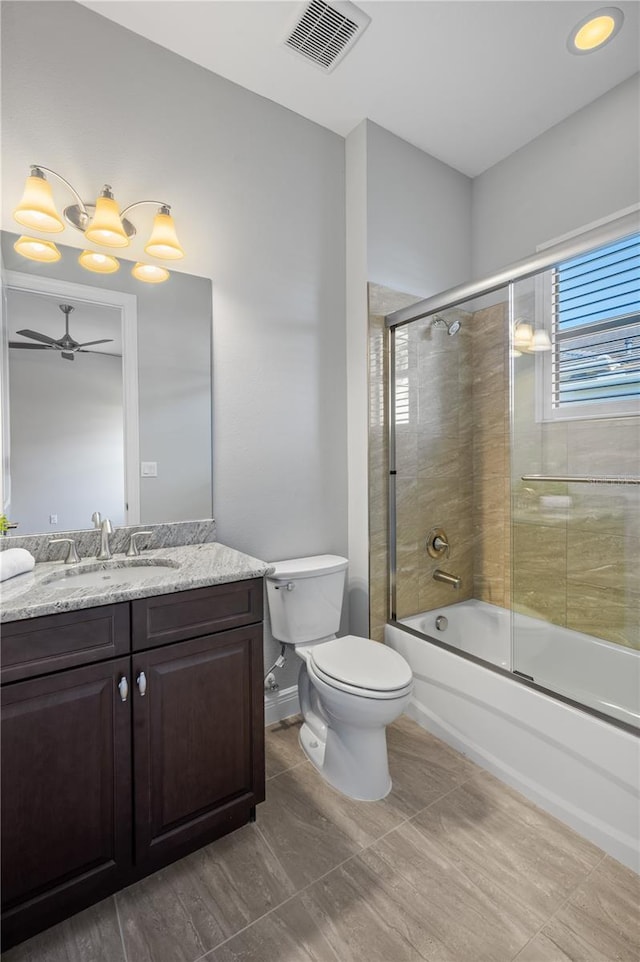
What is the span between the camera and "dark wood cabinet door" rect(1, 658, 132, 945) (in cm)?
112

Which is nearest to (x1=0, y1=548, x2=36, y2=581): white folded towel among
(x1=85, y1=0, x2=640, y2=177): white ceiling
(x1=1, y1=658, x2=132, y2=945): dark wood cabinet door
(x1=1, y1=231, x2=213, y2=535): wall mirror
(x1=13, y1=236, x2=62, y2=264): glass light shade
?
(x1=1, y1=231, x2=213, y2=535): wall mirror

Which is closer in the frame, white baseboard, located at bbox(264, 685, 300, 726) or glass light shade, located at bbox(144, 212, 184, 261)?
glass light shade, located at bbox(144, 212, 184, 261)

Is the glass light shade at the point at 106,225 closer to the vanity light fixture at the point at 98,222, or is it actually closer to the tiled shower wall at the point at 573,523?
the vanity light fixture at the point at 98,222

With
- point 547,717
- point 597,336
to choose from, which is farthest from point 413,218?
point 547,717

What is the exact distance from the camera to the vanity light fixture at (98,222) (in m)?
1.51

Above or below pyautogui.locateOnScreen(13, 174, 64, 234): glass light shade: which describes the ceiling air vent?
above

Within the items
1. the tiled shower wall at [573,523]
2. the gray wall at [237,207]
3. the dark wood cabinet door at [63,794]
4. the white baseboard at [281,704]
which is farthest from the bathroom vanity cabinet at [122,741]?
the tiled shower wall at [573,523]

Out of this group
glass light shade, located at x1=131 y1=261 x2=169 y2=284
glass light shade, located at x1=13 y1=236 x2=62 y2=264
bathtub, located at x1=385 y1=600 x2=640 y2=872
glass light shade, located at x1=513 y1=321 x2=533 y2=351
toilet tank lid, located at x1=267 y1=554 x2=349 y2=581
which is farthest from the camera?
glass light shade, located at x1=513 y1=321 x2=533 y2=351

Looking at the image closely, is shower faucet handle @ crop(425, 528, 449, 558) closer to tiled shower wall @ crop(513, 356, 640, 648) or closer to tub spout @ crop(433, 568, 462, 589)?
tub spout @ crop(433, 568, 462, 589)

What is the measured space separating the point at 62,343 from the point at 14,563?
82 centimetres

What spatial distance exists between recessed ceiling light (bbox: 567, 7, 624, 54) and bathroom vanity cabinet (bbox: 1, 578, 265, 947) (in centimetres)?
246

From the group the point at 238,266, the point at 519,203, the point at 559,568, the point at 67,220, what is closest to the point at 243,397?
the point at 238,266

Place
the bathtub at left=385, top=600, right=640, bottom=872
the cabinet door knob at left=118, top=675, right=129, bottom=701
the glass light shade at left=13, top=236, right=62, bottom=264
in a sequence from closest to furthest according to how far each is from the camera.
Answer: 1. the cabinet door knob at left=118, top=675, right=129, bottom=701
2. the bathtub at left=385, top=600, right=640, bottom=872
3. the glass light shade at left=13, top=236, right=62, bottom=264

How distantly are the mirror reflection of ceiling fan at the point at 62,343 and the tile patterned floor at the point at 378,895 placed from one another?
1.74 m
